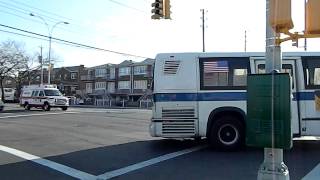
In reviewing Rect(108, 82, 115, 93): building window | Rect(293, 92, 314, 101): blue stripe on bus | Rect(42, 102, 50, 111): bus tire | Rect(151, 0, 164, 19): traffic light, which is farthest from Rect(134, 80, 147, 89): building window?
Rect(293, 92, 314, 101): blue stripe on bus

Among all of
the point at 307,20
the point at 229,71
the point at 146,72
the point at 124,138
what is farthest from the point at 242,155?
the point at 146,72

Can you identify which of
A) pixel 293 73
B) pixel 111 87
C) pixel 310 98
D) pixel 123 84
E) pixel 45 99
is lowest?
pixel 310 98

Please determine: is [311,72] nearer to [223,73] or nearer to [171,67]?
[223,73]

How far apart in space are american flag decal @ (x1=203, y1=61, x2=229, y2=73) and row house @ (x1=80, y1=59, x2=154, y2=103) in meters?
81.6

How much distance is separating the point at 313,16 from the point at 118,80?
105486mm

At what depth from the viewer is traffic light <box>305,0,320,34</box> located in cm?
592

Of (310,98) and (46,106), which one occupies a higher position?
(310,98)

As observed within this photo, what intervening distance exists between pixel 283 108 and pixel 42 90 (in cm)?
3991

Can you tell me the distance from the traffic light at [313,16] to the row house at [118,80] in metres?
89.5

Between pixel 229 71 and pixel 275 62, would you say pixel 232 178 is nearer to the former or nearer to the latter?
pixel 275 62

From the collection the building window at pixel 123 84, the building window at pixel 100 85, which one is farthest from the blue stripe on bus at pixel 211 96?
the building window at pixel 100 85

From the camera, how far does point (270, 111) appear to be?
6.47 metres

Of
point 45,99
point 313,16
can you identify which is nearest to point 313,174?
point 313,16

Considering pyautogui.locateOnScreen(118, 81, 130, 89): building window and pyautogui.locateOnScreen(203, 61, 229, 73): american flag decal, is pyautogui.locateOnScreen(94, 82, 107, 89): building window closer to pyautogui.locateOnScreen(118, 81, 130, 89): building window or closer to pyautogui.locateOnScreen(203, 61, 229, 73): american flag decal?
pyautogui.locateOnScreen(118, 81, 130, 89): building window
